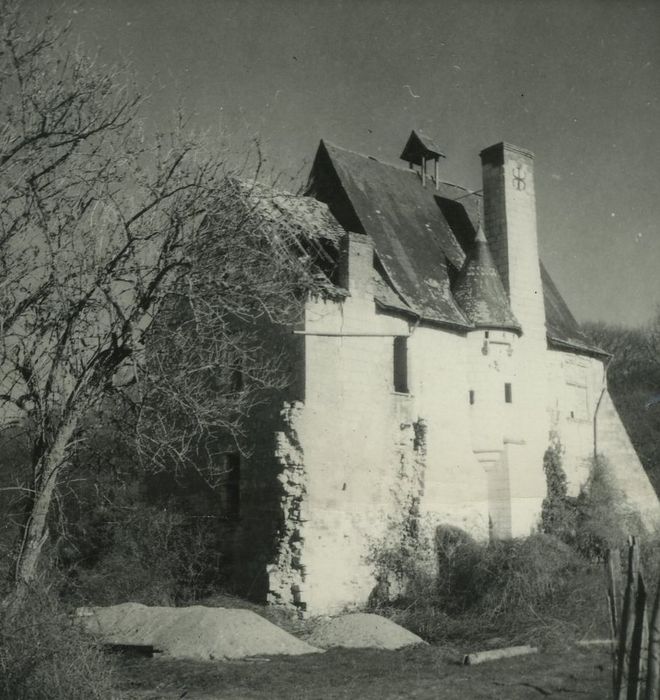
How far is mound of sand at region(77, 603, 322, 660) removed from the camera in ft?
41.8

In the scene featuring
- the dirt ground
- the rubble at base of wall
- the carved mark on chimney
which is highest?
the carved mark on chimney

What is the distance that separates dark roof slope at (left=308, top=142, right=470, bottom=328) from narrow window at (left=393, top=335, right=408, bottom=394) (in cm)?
84

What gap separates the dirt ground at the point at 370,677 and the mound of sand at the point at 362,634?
0.57m

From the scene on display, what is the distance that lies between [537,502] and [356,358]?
6.74 meters

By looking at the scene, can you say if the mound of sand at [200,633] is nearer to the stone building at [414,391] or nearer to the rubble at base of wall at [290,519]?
the rubble at base of wall at [290,519]

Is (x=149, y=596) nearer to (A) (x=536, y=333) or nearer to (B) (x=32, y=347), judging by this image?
(B) (x=32, y=347)

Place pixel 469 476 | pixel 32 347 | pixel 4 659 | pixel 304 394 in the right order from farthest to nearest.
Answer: pixel 469 476
pixel 304 394
pixel 32 347
pixel 4 659

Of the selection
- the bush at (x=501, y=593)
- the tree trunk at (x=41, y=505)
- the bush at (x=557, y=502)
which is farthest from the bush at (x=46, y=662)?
the bush at (x=557, y=502)

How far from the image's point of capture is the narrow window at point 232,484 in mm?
18562

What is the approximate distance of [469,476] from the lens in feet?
65.9

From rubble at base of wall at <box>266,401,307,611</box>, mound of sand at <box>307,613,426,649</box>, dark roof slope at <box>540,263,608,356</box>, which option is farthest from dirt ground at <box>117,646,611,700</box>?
dark roof slope at <box>540,263,608,356</box>

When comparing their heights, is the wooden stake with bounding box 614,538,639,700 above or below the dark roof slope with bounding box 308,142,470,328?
below

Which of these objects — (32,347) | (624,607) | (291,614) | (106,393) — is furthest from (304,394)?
(624,607)

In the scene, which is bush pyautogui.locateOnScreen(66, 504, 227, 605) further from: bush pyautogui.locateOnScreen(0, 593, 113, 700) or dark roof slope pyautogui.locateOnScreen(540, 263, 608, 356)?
dark roof slope pyautogui.locateOnScreen(540, 263, 608, 356)
